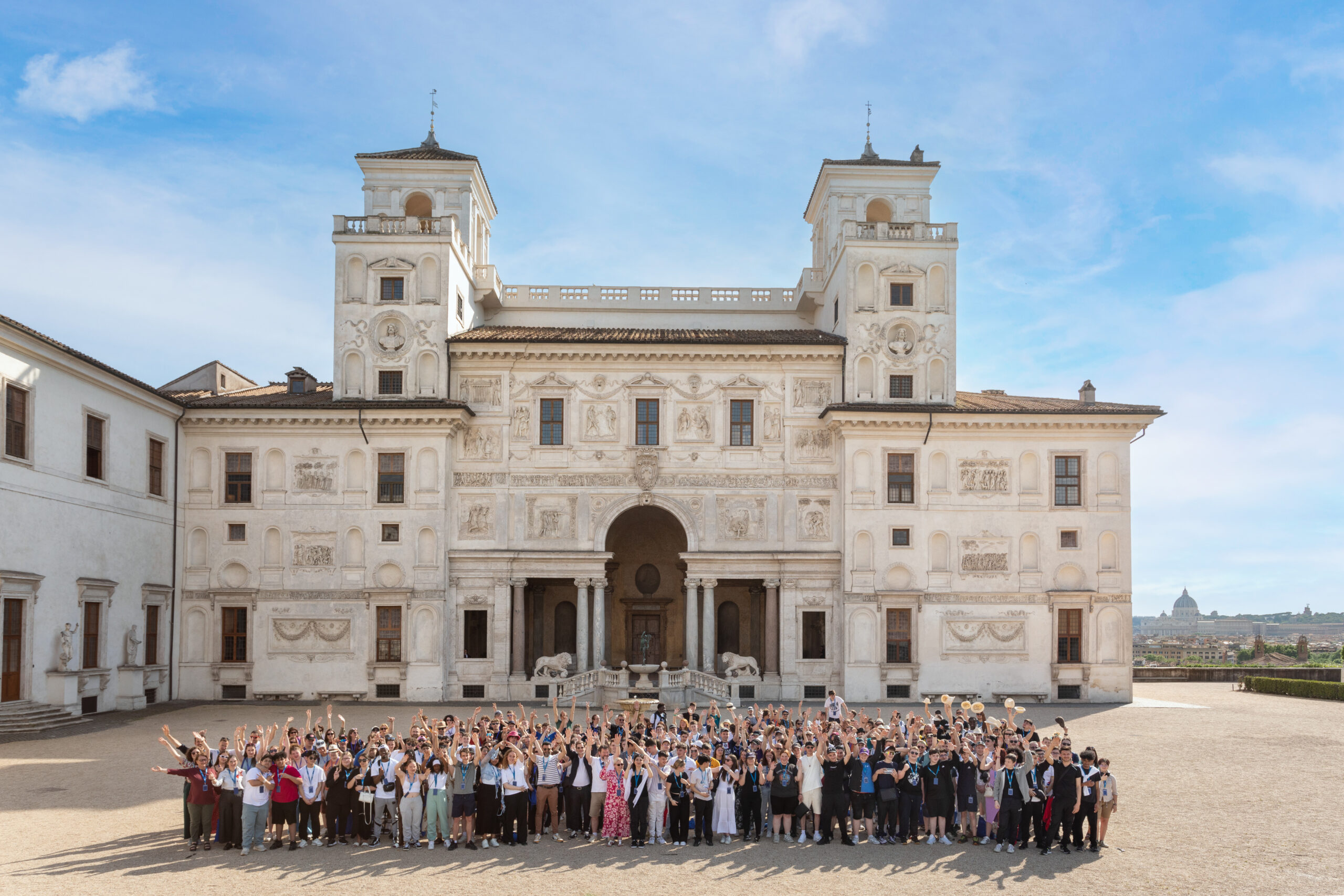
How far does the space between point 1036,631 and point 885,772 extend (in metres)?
22.4

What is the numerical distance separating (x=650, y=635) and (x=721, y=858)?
25.2m

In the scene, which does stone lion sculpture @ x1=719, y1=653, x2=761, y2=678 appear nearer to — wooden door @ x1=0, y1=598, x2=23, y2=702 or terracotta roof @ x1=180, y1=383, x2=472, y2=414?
terracotta roof @ x1=180, y1=383, x2=472, y2=414

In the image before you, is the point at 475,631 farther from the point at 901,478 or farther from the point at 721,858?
the point at 721,858

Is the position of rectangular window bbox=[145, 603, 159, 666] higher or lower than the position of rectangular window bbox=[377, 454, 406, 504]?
lower

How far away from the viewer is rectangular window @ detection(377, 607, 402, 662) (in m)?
35.5

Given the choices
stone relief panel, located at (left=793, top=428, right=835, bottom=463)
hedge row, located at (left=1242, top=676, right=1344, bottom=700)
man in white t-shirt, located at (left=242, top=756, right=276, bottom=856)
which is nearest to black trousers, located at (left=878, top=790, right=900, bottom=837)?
man in white t-shirt, located at (left=242, top=756, right=276, bottom=856)

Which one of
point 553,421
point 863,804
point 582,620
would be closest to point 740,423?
point 553,421

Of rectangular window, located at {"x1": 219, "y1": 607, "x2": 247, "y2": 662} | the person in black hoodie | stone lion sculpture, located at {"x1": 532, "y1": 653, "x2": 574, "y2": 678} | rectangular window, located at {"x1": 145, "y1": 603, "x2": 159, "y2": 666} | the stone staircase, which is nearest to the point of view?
the person in black hoodie

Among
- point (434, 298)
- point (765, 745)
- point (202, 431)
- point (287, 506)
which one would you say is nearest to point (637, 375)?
point (434, 298)

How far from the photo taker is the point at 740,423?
3738cm

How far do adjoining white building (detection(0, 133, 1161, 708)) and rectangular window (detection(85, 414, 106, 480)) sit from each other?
4298 millimetres

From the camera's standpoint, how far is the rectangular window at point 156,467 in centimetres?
3456

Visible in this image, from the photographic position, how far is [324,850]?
50.8 feet

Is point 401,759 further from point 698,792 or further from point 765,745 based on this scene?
point 765,745
